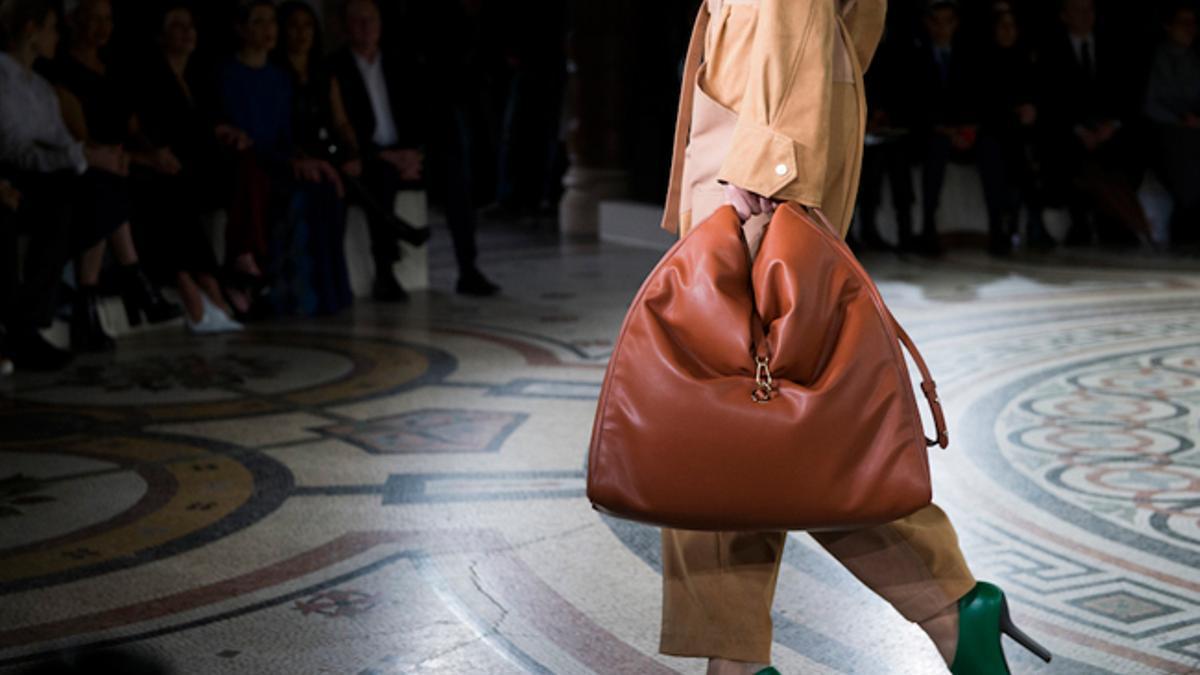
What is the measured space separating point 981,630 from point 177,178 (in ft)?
15.6

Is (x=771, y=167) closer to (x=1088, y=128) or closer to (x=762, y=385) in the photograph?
(x=762, y=385)

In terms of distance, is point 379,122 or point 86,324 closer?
point 86,324

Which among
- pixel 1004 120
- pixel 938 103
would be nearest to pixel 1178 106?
pixel 1004 120

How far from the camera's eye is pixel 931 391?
192 centimetres

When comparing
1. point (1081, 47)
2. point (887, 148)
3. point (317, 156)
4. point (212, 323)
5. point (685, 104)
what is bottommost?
point (212, 323)

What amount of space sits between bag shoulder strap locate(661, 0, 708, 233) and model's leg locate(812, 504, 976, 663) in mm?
545

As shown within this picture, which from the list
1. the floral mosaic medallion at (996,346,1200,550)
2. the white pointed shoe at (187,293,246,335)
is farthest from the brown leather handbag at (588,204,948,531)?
the white pointed shoe at (187,293,246,335)

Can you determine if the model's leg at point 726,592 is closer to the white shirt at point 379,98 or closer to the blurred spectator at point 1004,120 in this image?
the white shirt at point 379,98

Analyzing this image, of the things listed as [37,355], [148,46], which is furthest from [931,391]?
[148,46]

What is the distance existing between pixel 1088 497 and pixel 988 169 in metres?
5.77

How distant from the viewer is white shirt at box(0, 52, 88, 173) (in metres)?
5.22

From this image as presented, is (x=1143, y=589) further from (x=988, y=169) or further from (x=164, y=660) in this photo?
(x=988, y=169)

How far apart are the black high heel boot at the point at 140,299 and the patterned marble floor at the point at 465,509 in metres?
0.19

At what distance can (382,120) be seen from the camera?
285 inches
